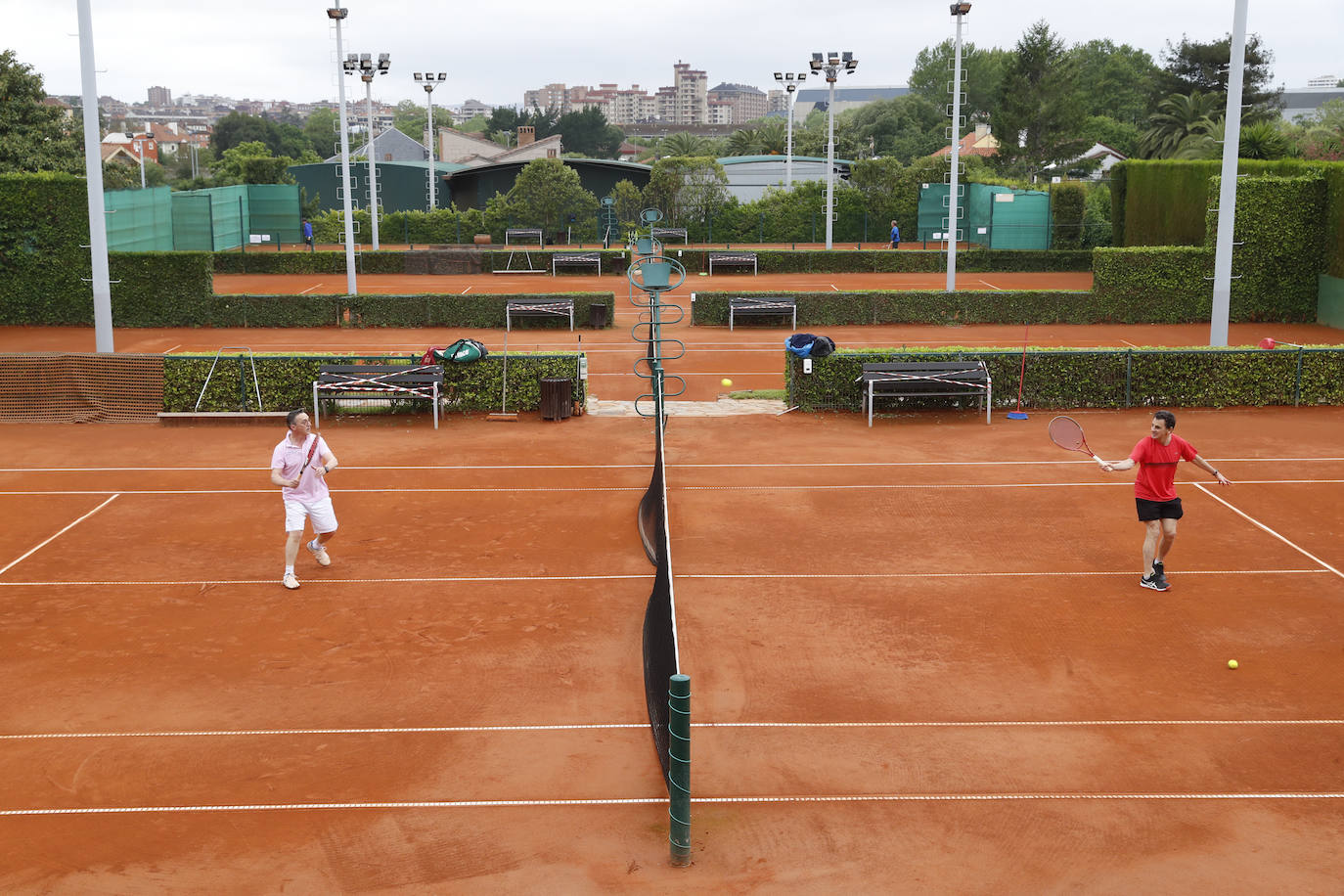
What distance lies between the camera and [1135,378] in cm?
2003

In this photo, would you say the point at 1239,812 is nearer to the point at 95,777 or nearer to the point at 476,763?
the point at 476,763

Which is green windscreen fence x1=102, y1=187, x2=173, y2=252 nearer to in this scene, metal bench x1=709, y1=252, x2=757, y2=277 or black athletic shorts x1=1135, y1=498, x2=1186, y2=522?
metal bench x1=709, y1=252, x2=757, y2=277

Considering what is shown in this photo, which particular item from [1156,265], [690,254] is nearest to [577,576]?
[1156,265]

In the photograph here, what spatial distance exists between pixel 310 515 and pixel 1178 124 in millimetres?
51982

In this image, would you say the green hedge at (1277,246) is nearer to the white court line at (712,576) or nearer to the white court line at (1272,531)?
the white court line at (1272,531)

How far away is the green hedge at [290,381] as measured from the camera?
19938 mm

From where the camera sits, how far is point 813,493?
50.8 ft

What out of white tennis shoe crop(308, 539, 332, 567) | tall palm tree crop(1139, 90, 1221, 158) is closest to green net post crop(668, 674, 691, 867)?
white tennis shoe crop(308, 539, 332, 567)

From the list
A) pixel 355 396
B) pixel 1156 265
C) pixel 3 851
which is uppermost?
pixel 1156 265

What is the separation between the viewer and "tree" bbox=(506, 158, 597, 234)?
5131 centimetres

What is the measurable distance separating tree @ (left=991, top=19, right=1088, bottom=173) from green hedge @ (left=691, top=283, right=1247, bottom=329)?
37.2 metres

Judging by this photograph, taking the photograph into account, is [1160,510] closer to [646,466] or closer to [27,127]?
[646,466]

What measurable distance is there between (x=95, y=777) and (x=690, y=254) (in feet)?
116

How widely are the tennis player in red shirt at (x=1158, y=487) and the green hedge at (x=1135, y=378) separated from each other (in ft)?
26.9
